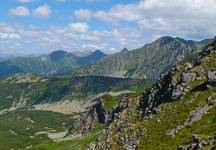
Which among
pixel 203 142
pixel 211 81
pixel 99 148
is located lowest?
pixel 99 148

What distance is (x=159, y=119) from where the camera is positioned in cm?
18912

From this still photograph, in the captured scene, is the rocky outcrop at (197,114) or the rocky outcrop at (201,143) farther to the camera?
the rocky outcrop at (197,114)

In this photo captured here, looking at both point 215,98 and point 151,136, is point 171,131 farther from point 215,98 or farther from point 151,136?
point 215,98

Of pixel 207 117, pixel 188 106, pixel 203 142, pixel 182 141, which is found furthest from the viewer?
pixel 188 106

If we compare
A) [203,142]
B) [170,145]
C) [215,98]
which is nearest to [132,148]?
[170,145]

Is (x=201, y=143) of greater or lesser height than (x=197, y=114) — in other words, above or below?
below

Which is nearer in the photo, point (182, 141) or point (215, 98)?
point (182, 141)

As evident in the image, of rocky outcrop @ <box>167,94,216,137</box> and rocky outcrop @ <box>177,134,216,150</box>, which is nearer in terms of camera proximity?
rocky outcrop @ <box>177,134,216,150</box>

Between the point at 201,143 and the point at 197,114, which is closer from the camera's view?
the point at 201,143

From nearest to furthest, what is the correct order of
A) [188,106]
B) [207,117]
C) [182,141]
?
[182,141]
[207,117]
[188,106]

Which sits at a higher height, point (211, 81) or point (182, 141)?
point (211, 81)

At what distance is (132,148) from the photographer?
180 metres

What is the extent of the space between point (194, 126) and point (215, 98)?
56.4 feet

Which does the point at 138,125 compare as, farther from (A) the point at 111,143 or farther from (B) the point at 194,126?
(B) the point at 194,126
